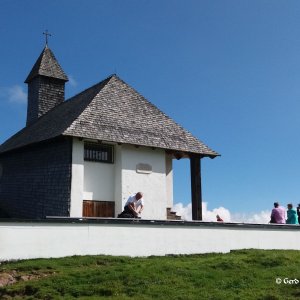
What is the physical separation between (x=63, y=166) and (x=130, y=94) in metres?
6.60

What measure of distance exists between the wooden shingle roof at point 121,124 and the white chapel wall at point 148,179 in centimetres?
58

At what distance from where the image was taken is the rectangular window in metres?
20.3

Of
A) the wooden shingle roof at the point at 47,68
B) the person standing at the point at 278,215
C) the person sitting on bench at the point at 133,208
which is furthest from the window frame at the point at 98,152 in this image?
the wooden shingle roof at the point at 47,68

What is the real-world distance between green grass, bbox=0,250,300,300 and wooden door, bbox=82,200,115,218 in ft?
21.6

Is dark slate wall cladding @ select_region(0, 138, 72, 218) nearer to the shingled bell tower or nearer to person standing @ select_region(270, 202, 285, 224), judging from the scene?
the shingled bell tower

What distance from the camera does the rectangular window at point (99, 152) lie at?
20.3 meters

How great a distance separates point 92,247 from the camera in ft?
46.5

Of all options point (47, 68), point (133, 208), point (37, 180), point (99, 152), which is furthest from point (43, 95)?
point (133, 208)

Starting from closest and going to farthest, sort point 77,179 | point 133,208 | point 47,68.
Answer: point 133,208, point 77,179, point 47,68

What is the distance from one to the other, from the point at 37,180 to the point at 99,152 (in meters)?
3.36

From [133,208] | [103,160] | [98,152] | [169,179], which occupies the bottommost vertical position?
[133,208]

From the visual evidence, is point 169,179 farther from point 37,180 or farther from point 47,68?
point 47,68

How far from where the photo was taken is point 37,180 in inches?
855

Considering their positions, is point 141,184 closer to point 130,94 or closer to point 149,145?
point 149,145
